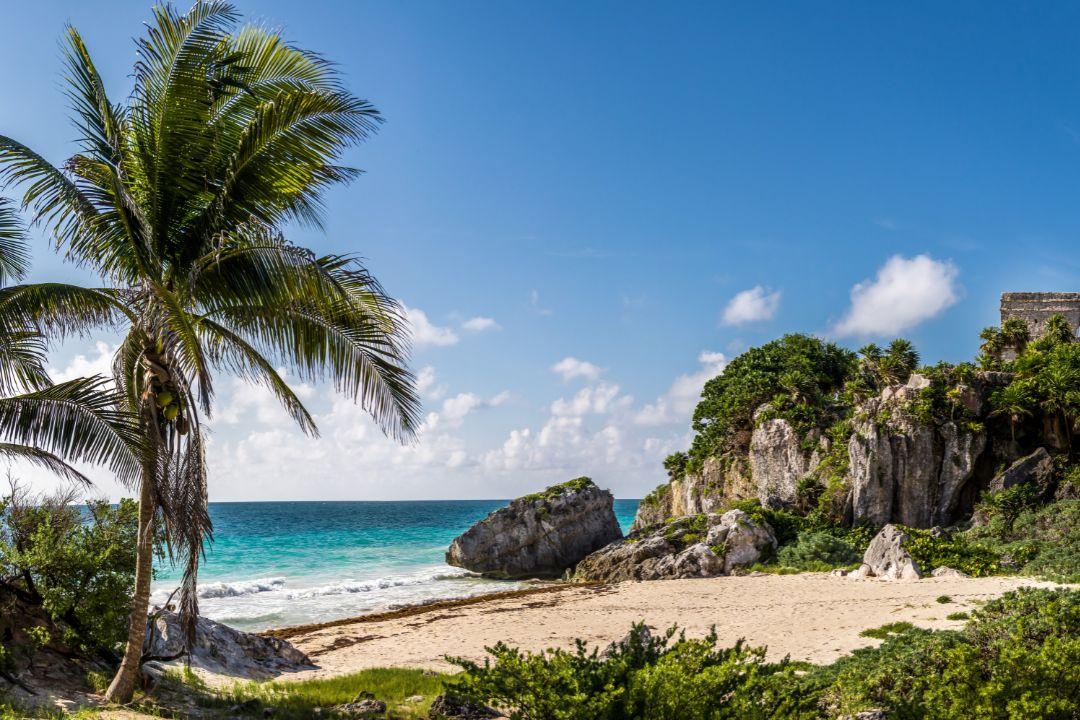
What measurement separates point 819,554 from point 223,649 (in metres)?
21.0

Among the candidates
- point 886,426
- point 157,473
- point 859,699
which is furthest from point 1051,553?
point 157,473

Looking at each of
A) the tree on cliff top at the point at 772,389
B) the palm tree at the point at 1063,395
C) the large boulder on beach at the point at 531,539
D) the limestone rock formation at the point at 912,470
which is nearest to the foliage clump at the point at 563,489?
the large boulder on beach at the point at 531,539

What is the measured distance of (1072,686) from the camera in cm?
532

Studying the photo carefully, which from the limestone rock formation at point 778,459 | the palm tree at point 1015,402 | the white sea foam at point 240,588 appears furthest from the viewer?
the limestone rock formation at point 778,459

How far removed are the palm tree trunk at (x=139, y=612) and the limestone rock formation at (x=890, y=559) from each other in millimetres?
20396

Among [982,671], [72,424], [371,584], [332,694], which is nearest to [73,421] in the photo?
[72,424]

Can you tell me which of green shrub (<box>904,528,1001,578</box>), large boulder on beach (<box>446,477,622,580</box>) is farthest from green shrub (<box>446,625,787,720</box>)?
large boulder on beach (<box>446,477,622,580</box>)

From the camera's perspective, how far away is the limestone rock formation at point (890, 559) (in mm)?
20438

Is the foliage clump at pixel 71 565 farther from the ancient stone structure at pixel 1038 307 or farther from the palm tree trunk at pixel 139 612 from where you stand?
the ancient stone structure at pixel 1038 307

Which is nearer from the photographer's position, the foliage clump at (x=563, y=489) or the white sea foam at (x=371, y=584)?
the white sea foam at (x=371, y=584)

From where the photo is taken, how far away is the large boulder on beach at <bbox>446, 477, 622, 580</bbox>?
3412cm

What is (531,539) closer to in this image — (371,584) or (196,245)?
(371,584)

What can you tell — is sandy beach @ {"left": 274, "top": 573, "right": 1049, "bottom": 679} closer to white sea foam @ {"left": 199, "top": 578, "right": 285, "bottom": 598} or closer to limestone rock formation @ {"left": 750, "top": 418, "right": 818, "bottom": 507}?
limestone rock formation @ {"left": 750, "top": 418, "right": 818, "bottom": 507}

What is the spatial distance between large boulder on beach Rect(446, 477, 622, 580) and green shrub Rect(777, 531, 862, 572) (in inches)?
472
